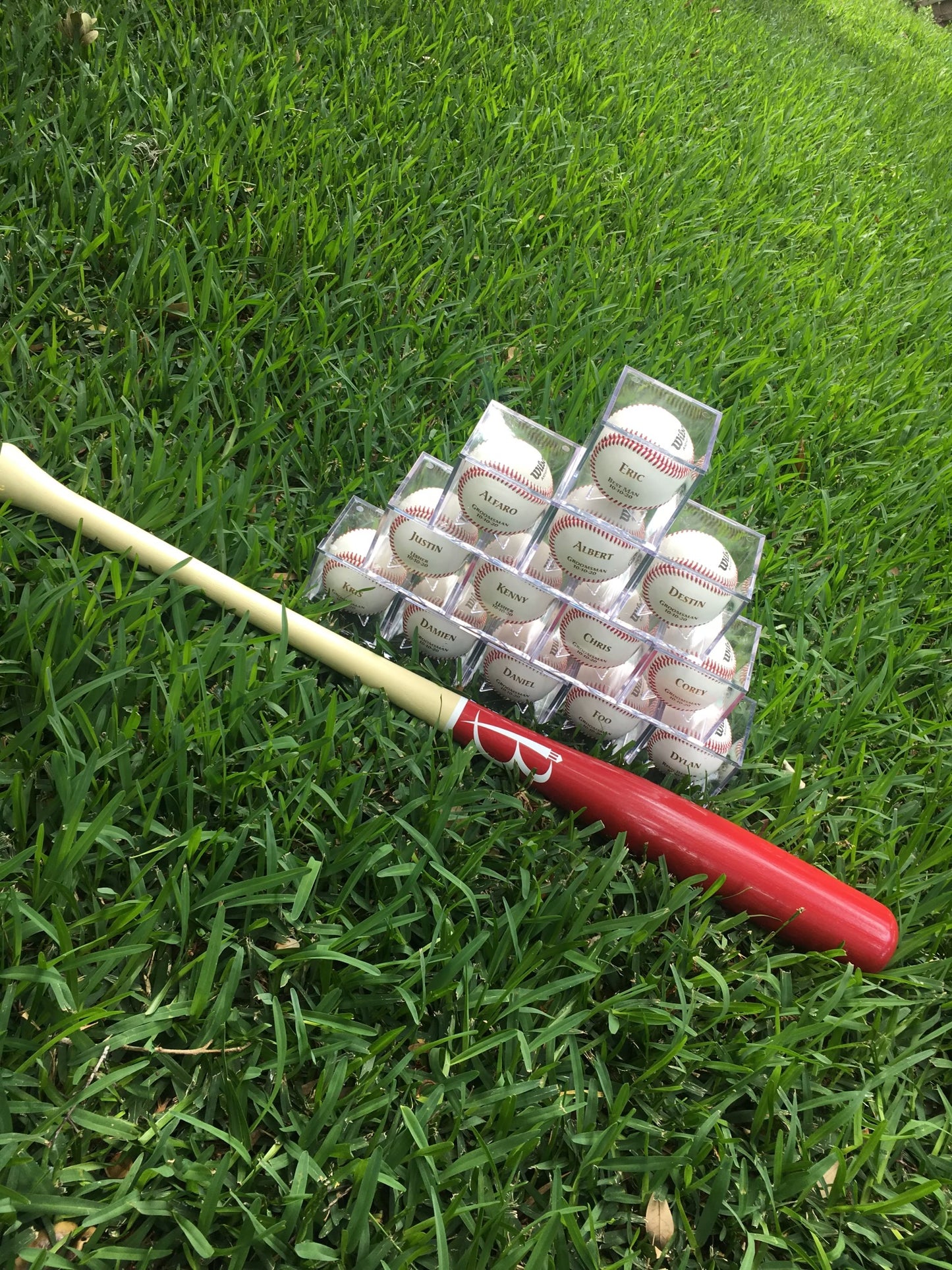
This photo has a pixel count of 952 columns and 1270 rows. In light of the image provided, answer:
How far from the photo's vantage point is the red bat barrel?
6.88 feet

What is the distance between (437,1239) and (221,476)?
5.85 ft

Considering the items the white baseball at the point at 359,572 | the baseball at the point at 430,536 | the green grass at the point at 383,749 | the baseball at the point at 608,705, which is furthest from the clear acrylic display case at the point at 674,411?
the green grass at the point at 383,749

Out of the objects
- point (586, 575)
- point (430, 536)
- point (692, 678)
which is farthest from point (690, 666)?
point (430, 536)

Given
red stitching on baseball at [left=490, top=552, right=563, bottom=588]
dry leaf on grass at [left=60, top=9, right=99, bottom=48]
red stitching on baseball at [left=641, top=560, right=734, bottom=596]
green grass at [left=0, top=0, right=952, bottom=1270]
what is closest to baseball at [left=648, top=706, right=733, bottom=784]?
green grass at [left=0, top=0, right=952, bottom=1270]

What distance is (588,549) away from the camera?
204cm

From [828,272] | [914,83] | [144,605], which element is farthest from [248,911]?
[914,83]

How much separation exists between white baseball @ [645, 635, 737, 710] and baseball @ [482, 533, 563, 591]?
0.33m

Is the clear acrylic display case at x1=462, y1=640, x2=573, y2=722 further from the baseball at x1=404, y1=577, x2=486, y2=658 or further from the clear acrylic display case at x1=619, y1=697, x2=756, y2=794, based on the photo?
the clear acrylic display case at x1=619, y1=697, x2=756, y2=794

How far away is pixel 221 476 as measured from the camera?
2.39 meters

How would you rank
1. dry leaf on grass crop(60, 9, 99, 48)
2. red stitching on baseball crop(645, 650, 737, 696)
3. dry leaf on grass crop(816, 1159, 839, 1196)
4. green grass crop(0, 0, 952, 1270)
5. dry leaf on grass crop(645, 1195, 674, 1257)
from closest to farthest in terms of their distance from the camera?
green grass crop(0, 0, 952, 1270), dry leaf on grass crop(645, 1195, 674, 1257), dry leaf on grass crop(816, 1159, 839, 1196), red stitching on baseball crop(645, 650, 737, 696), dry leaf on grass crop(60, 9, 99, 48)

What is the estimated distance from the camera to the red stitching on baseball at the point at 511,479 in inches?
80.2

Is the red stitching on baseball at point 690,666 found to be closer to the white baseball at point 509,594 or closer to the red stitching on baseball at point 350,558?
the white baseball at point 509,594

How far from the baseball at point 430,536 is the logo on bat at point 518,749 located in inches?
15.4

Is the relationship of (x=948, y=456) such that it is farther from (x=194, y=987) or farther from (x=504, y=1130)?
(x=194, y=987)
